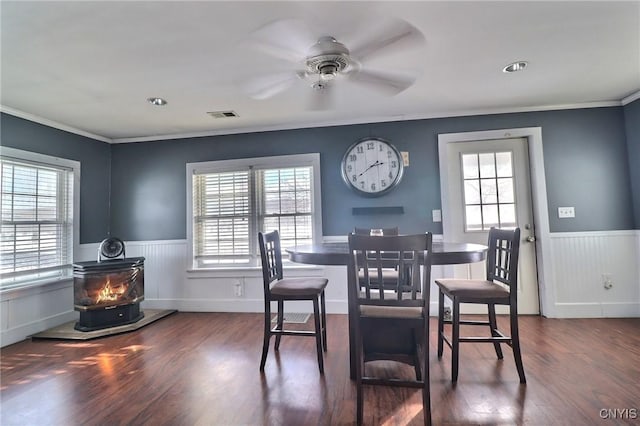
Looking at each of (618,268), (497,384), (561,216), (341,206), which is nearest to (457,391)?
(497,384)

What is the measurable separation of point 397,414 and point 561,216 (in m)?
3.08

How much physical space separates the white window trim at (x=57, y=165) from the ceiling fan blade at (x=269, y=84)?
255 cm

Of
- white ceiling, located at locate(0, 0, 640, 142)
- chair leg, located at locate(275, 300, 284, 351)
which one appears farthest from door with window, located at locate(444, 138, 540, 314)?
chair leg, located at locate(275, 300, 284, 351)

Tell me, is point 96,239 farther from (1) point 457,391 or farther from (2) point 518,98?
(2) point 518,98

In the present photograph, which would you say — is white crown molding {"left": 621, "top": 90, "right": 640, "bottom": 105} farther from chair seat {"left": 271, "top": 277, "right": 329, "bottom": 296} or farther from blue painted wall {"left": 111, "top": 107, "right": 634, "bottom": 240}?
chair seat {"left": 271, "top": 277, "right": 329, "bottom": 296}

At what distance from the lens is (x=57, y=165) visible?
3623mm

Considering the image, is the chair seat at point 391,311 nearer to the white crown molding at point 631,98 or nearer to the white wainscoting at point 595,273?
the white wainscoting at point 595,273

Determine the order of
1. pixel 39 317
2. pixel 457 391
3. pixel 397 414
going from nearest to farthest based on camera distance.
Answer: pixel 397 414 → pixel 457 391 → pixel 39 317

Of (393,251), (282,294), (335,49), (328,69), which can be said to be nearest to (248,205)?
(282,294)

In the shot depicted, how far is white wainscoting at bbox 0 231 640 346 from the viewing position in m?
3.27

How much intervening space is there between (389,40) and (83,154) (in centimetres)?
407

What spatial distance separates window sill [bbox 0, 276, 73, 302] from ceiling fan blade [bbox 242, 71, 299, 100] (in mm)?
3091

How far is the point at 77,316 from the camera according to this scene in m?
3.81

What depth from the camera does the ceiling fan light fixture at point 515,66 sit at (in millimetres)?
2508
